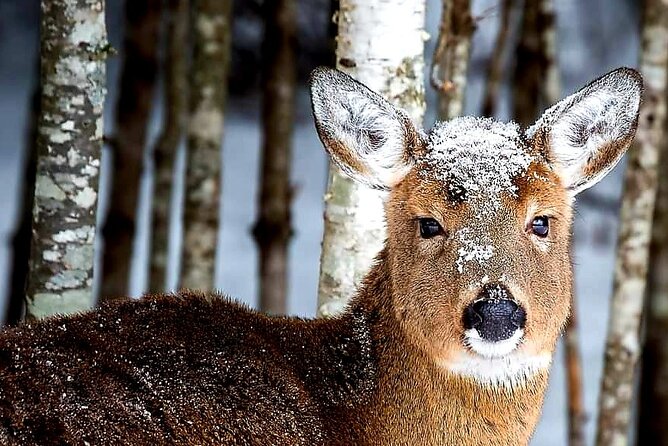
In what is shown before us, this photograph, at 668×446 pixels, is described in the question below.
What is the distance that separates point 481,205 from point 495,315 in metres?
0.44

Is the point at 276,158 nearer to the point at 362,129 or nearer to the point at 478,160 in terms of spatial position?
the point at 362,129

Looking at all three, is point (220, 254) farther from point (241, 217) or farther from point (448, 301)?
point (448, 301)

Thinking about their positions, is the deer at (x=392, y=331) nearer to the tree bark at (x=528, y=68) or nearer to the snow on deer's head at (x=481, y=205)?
the snow on deer's head at (x=481, y=205)

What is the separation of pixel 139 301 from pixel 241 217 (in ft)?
38.4

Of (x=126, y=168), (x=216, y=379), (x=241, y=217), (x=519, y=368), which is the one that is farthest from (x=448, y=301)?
(x=241, y=217)

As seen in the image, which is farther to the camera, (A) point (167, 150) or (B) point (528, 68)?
(B) point (528, 68)

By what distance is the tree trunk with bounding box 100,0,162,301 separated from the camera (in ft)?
30.4

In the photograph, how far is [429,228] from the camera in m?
4.05

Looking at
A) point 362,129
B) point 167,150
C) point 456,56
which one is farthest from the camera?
point 167,150

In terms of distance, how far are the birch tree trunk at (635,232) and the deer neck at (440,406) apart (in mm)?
3048

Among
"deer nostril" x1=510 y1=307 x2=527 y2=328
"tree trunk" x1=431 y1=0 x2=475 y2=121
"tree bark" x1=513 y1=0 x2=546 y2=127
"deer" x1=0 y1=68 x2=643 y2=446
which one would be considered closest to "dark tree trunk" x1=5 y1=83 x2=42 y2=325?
"tree trunk" x1=431 y1=0 x2=475 y2=121

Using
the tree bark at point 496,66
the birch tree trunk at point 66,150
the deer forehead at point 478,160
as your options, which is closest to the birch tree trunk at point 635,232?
the tree bark at point 496,66

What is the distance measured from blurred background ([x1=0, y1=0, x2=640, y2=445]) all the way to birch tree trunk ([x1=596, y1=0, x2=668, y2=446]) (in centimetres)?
614

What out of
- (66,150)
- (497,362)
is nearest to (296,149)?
(66,150)
